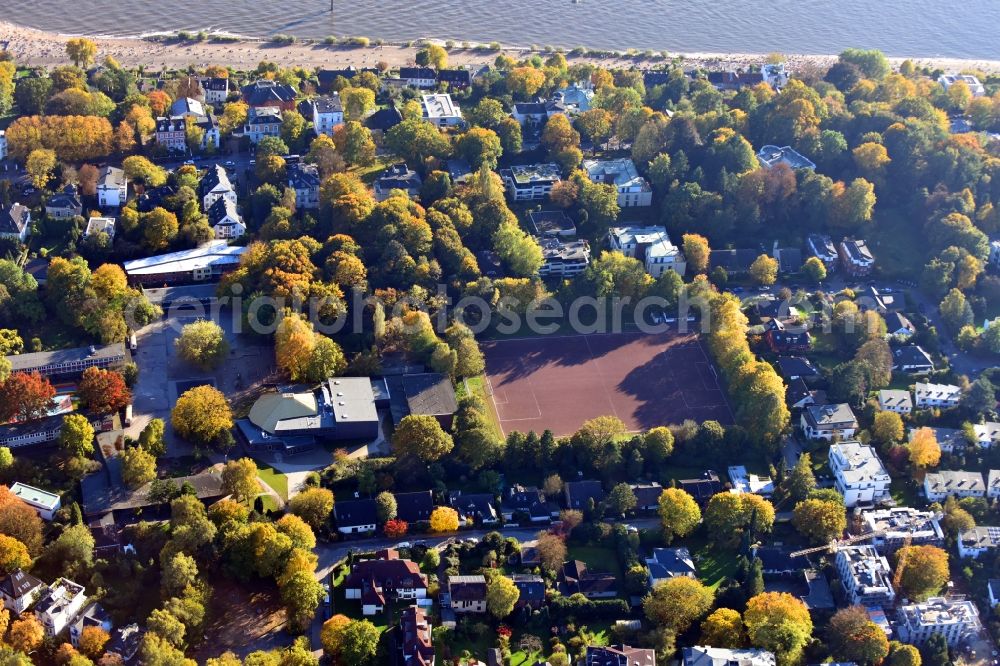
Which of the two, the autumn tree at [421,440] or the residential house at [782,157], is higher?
the residential house at [782,157]

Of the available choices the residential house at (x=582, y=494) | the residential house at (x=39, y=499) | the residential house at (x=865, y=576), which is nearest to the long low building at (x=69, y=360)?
the residential house at (x=39, y=499)

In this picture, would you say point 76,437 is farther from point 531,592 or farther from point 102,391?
point 531,592

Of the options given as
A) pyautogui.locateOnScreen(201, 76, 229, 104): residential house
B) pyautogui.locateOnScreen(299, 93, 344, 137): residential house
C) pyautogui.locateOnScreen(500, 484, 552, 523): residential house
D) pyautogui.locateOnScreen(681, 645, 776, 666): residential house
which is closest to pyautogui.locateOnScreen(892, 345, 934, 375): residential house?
pyautogui.locateOnScreen(500, 484, 552, 523): residential house

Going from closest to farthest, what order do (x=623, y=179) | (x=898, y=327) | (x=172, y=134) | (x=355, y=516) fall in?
(x=355, y=516), (x=898, y=327), (x=623, y=179), (x=172, y=134)

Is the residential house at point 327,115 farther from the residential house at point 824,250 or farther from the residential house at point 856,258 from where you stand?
the residential house at point 856,258

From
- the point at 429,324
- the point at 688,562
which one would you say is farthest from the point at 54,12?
the point at 688,562

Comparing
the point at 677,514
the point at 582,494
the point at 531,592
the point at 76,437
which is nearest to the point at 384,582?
the point at 531,592
